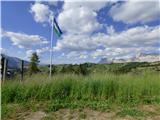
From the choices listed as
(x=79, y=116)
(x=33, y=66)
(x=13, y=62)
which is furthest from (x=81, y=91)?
(x=33, y=66)

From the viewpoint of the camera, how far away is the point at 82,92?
8.20 metres

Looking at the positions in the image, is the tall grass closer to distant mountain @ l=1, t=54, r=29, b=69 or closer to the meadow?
the meadow

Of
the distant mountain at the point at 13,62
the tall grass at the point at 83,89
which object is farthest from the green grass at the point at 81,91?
the distant mountain at the point at 13,62

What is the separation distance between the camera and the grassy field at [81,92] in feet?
23.4

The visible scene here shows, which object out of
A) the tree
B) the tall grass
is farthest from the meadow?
the tree

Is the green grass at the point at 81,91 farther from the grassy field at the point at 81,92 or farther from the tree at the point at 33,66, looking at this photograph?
the tree at the point at 33,66

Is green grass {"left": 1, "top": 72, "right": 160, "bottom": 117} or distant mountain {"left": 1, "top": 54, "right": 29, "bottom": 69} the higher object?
distant mountain {"left": 1, "top": 54, "right": 29, "bottom": 69}

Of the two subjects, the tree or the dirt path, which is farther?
the tree

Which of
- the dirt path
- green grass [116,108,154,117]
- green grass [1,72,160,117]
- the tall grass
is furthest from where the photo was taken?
the tall grass

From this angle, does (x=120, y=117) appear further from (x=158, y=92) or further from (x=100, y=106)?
(x=158, y=92)

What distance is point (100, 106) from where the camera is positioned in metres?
6.91

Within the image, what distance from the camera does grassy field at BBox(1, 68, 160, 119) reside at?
7.14m

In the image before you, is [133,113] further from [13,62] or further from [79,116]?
[13,62]

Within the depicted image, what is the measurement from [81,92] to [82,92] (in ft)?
0.12
